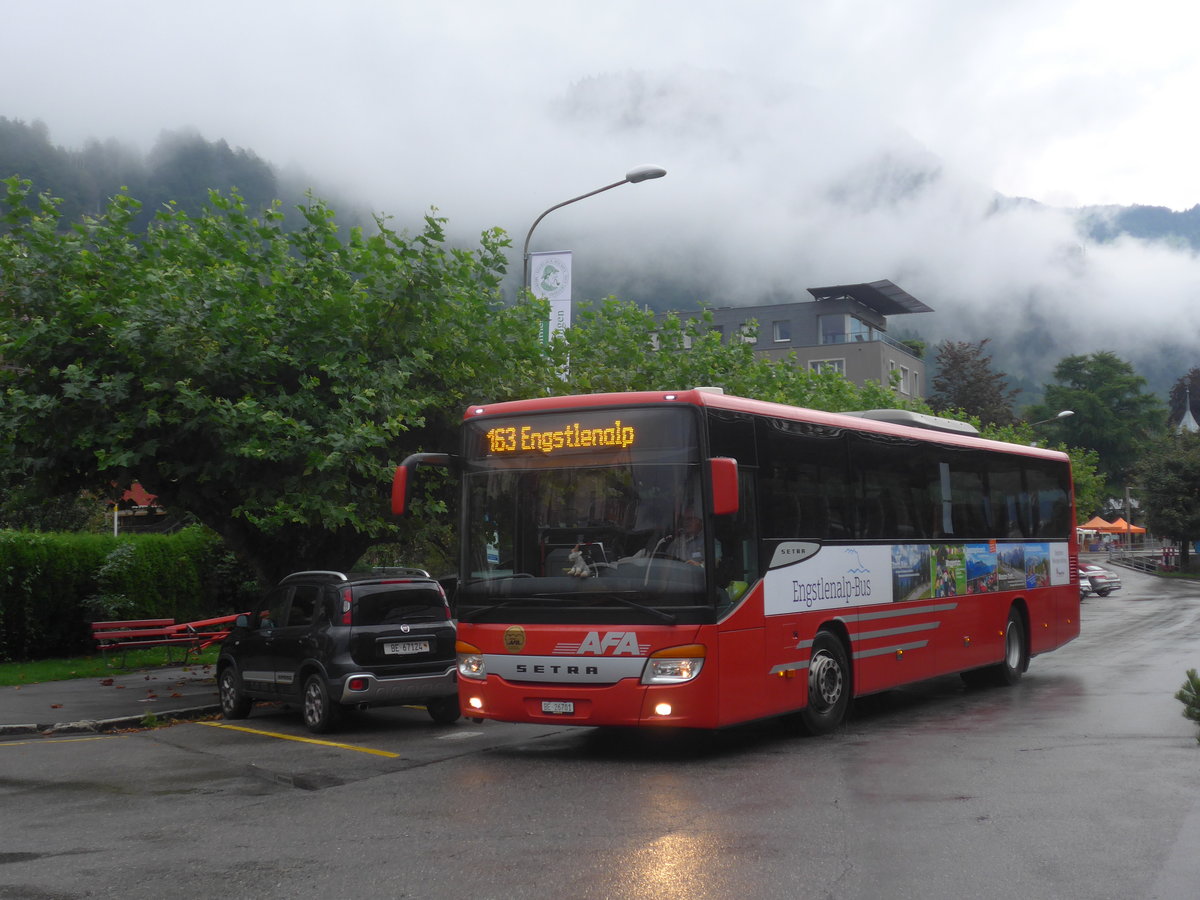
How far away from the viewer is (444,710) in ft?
45.9

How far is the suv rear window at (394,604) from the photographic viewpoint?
521 inches

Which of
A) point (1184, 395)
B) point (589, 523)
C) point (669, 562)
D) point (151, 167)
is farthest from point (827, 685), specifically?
point (151, 167)

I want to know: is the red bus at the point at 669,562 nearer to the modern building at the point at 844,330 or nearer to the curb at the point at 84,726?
the curb at the point at 84,726

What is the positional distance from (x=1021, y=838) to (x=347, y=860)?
12.5ft

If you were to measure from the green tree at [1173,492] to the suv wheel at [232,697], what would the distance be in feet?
212

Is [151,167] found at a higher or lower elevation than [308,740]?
higher

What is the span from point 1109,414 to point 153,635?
107147 millimetres

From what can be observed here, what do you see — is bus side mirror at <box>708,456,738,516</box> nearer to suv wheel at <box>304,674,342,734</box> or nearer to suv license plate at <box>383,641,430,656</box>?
suv license plate at <box>383,641,430,656</box>

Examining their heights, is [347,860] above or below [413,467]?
below

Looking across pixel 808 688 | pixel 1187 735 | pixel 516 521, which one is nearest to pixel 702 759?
pixel 808 688

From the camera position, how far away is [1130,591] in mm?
54656

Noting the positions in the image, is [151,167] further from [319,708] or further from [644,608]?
[644,608]

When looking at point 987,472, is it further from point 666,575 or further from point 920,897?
point 920,897

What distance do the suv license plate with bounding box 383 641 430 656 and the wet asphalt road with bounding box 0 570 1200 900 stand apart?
84 cm
